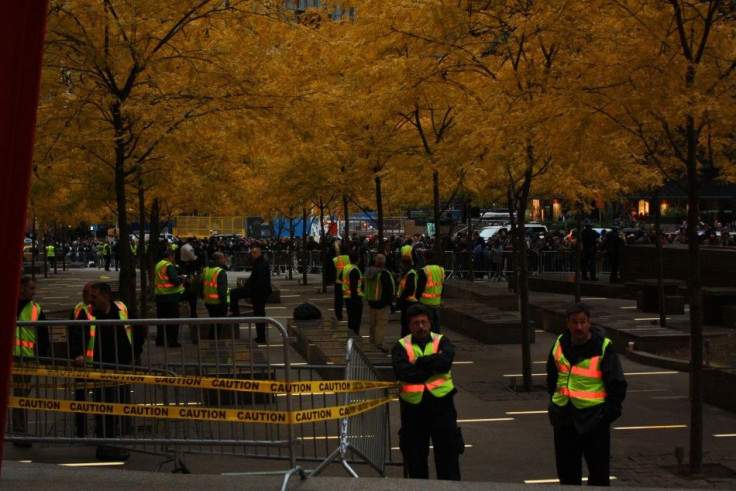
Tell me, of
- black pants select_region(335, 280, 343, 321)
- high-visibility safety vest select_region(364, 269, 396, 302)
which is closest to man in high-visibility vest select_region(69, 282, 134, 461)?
high-visibility safety vest select_region(364, 269, 396, 302)

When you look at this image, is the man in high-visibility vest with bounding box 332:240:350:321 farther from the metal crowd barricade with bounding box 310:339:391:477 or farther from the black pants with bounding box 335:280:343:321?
the metal crowd barricade with bounding box 310:339:391:477

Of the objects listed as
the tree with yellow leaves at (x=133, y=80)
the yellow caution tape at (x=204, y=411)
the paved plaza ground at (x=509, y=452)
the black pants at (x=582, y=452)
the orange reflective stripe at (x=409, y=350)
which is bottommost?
the paved plaza ground at (x=509, y=452)

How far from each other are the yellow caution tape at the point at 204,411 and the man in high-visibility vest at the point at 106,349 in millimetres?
295

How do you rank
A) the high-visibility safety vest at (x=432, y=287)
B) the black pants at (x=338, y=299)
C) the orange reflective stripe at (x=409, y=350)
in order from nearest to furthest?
the orange reflective stripe at (x=409, y=350) → the high-visibility safety vest at (x=432, y=287) → the black pants at (x=338, y=299)

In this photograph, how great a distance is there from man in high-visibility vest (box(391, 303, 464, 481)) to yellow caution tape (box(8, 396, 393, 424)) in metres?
0.51

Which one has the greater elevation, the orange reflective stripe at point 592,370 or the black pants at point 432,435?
the orange reflective stripe at point 592,370

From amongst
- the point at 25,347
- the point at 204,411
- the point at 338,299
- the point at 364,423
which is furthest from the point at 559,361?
the point at 338,299

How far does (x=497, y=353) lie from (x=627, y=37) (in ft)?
28.4

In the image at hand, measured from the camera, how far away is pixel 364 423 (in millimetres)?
8469

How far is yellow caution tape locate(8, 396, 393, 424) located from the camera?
743 centimetres

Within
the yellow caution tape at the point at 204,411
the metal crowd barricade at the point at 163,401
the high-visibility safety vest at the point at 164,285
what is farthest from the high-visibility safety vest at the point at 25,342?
the high-visibility safety vest at the point at 164,285

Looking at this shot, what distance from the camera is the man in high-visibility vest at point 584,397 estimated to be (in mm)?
7203

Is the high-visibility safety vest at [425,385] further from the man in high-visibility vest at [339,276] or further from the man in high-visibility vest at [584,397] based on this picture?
the man in high-visibility vest at [339,276]

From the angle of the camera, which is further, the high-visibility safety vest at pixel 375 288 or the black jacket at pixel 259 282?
the black jacket at pixel 259 282
